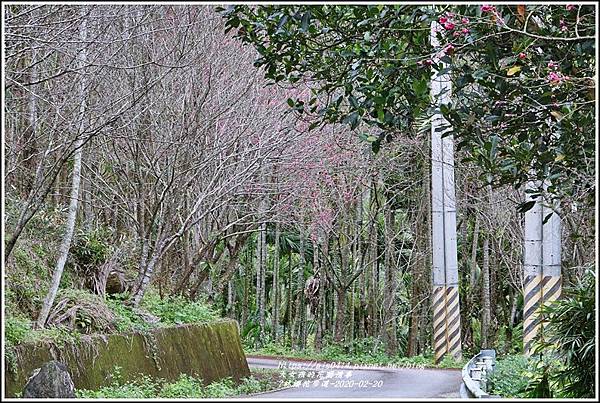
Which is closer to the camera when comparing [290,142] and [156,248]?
[156,248]

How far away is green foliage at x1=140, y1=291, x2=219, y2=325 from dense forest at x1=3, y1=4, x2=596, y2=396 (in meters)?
0.05

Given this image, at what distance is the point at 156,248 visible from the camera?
33.3 ft

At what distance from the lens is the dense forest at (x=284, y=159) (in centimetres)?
483

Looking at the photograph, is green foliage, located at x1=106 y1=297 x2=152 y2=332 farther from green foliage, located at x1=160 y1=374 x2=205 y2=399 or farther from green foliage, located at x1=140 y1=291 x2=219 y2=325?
green foliage, located at x1=160 y1=374 x2=205 y2=399

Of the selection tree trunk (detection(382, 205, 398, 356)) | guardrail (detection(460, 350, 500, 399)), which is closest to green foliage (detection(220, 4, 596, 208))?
guardrail (detection(460, 350, 500, 399))

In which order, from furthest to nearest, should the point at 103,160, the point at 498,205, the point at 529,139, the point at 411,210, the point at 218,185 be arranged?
the point at 411,210, the point at 498,205, the point at 103,160, the point at 218,185, the point at 529,139

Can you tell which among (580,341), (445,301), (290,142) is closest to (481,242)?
(445,301)

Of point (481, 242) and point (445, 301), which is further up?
point (481, 242)

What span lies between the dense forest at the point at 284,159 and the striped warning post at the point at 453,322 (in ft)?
6.11

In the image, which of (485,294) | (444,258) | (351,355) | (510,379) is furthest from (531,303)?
(351,355)

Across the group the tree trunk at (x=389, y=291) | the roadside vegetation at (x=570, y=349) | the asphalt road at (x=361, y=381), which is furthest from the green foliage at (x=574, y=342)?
the tree trunk at (x=389, y=291)

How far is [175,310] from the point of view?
10742 mm

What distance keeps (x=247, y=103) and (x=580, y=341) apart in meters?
6.22

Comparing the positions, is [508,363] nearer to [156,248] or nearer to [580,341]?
[580,341]
